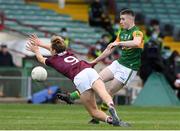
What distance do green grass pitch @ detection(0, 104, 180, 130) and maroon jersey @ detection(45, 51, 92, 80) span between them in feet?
3.25

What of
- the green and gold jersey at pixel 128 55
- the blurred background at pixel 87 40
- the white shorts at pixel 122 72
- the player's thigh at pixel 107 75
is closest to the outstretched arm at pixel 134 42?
the green and gold jersey at pixel 128 55

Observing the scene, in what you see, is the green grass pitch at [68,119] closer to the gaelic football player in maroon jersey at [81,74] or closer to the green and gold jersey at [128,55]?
the gaelic football player in maroon jersey at [81,74]

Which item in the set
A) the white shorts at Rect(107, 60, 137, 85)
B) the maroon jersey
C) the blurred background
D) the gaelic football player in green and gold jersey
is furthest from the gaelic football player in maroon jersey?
the blurred background

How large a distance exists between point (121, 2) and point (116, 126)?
26.7 metres

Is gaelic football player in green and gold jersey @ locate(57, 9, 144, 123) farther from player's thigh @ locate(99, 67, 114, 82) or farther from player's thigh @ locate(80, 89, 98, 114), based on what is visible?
player's thigh @ locate(80, 89, 98, 114)

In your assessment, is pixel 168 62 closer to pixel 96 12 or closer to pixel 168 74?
pixel 168 74

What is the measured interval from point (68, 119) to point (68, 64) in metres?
3.00

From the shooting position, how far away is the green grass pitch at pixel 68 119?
645 inches

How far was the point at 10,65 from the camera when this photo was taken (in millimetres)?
30672

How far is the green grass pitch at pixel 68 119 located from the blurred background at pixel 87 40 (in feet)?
16.2

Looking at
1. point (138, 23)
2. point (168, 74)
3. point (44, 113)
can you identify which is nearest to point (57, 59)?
point (44, 113)

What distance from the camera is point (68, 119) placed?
19.3 metres

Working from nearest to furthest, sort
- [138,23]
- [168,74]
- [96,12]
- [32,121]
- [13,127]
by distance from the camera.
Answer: [13,127], [32,121], [168,74], [96,12], [138,23]

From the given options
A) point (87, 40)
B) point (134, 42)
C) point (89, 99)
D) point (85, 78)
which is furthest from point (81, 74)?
point (87, 40)
